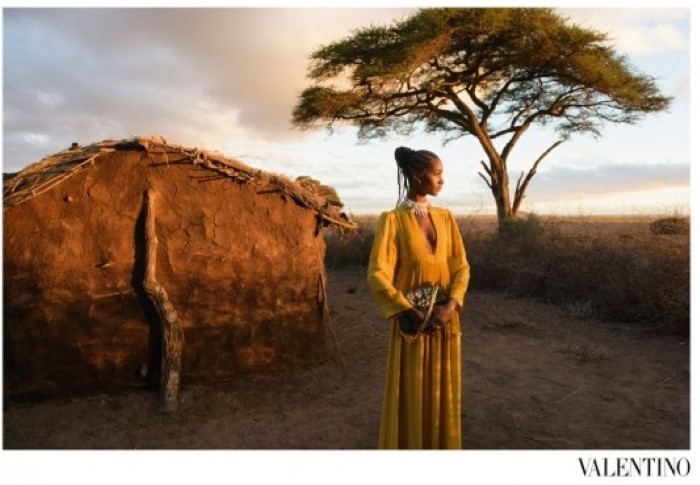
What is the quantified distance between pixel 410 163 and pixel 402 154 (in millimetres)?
100

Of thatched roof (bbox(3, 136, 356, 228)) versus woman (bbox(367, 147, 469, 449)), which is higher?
thatched roof (bbox(3, 136, 356, 228))

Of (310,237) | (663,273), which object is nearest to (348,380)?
(310,237)

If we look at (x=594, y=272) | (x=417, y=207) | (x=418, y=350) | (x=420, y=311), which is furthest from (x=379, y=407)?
(x=594, y=272)

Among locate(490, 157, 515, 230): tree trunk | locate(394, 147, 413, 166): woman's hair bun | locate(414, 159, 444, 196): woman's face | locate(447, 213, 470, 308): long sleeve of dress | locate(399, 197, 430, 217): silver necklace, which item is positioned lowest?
locate(447, 213, 470, 308): long sleeve of dress

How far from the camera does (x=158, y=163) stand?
5.46m

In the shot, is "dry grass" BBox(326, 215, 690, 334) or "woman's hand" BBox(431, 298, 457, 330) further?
"dry grass" BBox(326, 215, 690, 334)

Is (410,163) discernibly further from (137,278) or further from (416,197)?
(137,278)

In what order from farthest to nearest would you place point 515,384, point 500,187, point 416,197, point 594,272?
point 500,187, point 594,272, point 515,384, point 416,197

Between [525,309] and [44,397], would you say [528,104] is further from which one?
[44,397]

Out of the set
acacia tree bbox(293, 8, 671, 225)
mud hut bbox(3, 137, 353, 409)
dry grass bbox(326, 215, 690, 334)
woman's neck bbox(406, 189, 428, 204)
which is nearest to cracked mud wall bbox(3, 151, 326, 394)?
mud hut bbox(3, 137, 353, 409)

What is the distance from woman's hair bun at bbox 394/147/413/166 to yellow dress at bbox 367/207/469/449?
10.9 inches

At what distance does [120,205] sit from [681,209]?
1286cm

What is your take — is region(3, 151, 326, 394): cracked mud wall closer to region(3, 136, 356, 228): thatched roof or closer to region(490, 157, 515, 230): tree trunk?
region(3, 136, 356, 228): thatched roof

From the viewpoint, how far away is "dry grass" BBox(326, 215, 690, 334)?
8125mm
